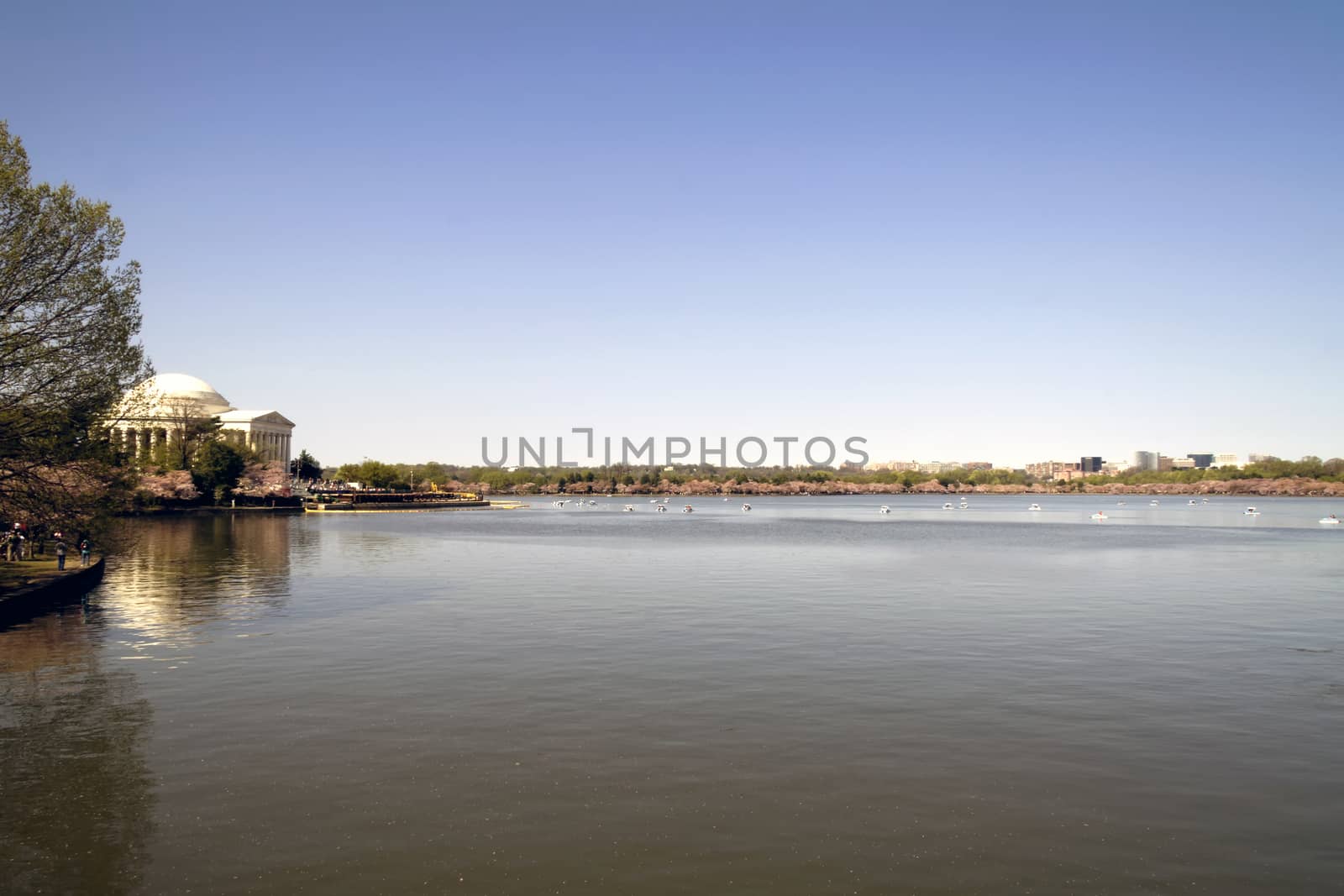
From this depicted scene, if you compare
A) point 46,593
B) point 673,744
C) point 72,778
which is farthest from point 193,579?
point 673,744

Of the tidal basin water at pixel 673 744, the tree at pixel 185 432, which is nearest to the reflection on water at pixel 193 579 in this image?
the tidal basin water at pixel 673 744

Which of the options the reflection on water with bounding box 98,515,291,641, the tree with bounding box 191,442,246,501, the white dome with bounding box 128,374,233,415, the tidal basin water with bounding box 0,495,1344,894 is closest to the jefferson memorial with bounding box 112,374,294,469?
the white dome with bounding box 128,374,233,415

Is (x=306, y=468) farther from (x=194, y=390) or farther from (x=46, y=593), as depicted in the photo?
(x=46, y=593)

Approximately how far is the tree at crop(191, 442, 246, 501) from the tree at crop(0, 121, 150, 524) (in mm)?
86970

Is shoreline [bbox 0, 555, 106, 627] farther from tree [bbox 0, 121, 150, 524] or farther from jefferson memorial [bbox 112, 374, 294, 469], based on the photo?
jefferson memorial [bbox 112, 374, 294, 469]

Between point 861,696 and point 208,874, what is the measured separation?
12867 mm

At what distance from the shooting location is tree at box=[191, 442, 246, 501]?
4407 inches

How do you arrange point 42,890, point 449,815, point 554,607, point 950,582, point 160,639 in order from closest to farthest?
point 42,890 → point 449,815 → point 160,639 → point 554,607 → point 950,582

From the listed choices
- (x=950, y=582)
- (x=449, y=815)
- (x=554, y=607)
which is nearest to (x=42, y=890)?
(x=449, y=815)

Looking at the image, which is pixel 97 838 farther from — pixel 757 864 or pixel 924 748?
pixel 924 748

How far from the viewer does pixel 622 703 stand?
18.8 m

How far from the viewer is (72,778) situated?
14070mm

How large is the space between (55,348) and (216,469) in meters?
89.4

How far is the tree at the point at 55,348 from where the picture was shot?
29484mm
